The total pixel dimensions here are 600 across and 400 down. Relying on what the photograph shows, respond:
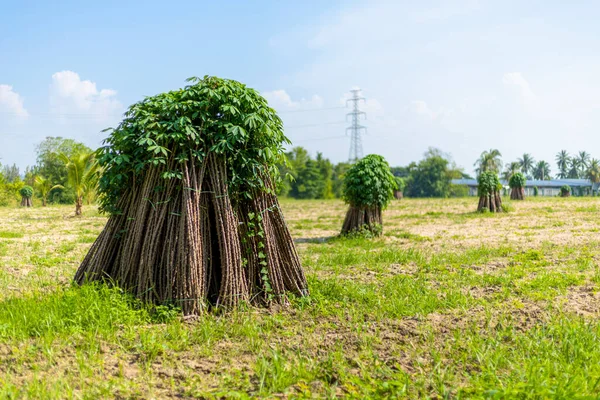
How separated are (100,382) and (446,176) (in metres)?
67.6

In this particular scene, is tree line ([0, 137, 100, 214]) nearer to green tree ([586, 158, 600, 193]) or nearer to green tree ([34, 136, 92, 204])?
green tree ([34, 136, 92, 204])

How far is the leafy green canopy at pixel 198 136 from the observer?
4703 mm

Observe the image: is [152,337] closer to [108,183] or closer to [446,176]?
[108,183]

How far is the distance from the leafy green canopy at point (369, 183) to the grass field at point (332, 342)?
420cm

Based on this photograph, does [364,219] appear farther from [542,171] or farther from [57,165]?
[542,171]

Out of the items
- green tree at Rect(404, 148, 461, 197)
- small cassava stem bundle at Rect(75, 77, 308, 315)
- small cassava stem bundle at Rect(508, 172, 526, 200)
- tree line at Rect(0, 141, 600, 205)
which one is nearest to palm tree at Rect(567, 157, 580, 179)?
tree line at Rect(0, 141, 600, 205)

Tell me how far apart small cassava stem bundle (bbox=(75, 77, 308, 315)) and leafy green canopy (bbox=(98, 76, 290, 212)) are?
0.04 feet

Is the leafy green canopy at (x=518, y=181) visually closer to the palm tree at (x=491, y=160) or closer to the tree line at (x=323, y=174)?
the tree line at (x=323, y=174)

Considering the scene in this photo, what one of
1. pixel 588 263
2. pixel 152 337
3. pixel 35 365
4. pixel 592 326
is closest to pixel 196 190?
pixel 152 337

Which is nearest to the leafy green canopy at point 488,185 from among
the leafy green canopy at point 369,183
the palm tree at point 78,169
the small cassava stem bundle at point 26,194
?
the leafy green canopy at point 369,183

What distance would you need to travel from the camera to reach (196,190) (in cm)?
468

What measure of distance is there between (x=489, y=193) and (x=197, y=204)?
16287 mm

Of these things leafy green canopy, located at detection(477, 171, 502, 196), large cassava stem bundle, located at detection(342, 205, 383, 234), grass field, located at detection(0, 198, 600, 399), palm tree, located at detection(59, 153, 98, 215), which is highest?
palm tree, located at detection(59, 153, 98, 215)

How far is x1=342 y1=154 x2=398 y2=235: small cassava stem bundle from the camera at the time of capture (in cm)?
1068
